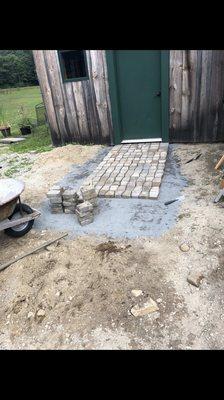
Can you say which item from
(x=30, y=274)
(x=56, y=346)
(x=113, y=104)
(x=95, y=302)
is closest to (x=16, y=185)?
(x=30, y=274)

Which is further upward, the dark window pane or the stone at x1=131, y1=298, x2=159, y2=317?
Answer: the dark window pane

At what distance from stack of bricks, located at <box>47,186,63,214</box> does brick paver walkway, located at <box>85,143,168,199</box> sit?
83 centimetres

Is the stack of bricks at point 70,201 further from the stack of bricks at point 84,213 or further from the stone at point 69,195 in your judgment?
the stack of bricks at point 84,213

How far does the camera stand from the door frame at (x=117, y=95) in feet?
23.7

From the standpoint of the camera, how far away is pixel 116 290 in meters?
3.41

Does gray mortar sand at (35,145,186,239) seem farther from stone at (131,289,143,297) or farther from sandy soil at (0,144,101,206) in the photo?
stone at (131,289,143,297)

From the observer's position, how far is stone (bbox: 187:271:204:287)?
336cm

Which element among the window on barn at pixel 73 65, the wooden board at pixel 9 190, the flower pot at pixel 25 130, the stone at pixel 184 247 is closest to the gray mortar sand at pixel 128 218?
the stone at pixel 184 247

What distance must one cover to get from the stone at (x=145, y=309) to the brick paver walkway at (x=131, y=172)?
244cm

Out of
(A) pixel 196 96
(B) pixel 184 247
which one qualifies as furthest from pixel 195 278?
(A) pixel 196 96

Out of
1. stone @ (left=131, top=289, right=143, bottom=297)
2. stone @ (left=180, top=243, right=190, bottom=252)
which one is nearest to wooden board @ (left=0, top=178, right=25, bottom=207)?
stone @ (left=131, top=289, right=143, bottom=297)

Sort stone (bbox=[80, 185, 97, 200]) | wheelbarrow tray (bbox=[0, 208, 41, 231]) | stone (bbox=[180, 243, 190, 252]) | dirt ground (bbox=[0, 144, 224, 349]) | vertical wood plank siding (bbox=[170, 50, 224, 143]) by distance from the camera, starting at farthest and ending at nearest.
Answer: vertical wood plank siding (bbox=[170, 50, 224, 143]) < stone (bbox=[80, 185, 97, 200]) < wheelbarrow tray (bbox=[0, 208, 41, 231]) < stone (bbox=[180, 243, 190, 252]) < dirt ground (bbox=[0, 144, 224, 349])

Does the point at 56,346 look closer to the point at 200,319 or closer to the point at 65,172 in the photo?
the point at 200,319
